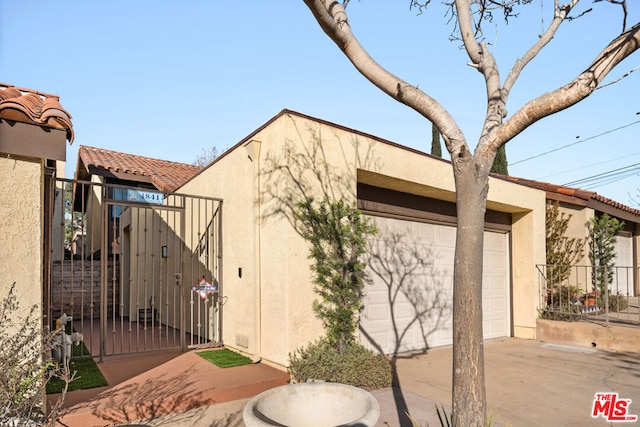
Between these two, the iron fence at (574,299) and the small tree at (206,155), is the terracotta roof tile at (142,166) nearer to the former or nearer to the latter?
the iron fence at (574,299)

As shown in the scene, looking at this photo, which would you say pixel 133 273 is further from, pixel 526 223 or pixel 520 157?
pixel 520 157

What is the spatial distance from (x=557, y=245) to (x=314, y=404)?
994cm

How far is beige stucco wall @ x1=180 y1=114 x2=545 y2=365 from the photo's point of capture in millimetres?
5637

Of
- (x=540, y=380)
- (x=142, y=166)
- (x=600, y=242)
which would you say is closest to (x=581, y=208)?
(x=600, y=242)

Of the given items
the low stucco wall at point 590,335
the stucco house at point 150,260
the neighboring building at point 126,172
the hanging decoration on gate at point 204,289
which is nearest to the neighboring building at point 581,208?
the low stucco wall at point 590,335

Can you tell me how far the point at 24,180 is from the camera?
11.6ft

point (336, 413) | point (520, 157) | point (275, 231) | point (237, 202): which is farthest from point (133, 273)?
point (520, 157)

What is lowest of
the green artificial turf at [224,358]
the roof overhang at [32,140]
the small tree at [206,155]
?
the green artificial turf at [224,358]

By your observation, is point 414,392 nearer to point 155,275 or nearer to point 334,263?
point 334,263

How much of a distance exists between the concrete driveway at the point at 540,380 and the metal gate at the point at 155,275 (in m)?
3.73

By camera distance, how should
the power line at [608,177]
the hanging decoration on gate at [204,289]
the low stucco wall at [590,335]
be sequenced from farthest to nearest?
the power line at [608,177], the low stucco wall at [590,335], the hanging decoration on gate at [204,289]

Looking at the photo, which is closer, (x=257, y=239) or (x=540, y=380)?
(x=540, y=380)

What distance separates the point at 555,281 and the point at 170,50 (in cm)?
998

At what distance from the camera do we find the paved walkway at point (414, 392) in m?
4.25
